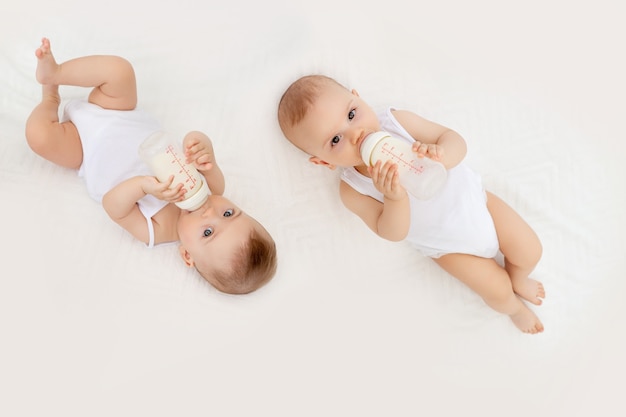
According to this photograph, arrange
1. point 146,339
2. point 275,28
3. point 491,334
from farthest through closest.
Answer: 1. point 275,28
2. point 491,334
3. point 146,339

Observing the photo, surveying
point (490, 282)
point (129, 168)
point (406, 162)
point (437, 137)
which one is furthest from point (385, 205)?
point (129, 168)

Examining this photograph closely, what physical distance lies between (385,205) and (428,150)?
0.16 m

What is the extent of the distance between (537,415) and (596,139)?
0.81 metres

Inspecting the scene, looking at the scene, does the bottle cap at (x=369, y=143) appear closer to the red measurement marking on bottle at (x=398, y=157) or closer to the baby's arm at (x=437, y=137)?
the red measurement marking on bottle at (x=398, y=157)

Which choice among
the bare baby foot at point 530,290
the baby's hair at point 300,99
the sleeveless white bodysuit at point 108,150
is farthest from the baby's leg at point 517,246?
the sleeveless white bodysuit at point 108,150

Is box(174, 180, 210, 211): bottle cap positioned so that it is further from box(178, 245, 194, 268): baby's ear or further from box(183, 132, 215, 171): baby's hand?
box(178, 245, 194, 268): baby's ear

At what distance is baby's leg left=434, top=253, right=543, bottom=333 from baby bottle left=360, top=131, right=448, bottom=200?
1.06ft

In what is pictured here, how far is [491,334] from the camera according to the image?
60.6 inches

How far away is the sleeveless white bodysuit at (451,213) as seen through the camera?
1.42 metres

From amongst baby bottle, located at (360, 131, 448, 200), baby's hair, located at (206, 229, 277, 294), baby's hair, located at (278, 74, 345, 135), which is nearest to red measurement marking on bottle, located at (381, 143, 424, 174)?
baby bottle, located at (360, 131, 448, 200)

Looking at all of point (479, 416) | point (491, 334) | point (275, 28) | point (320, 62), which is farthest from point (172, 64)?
point (479, 416)

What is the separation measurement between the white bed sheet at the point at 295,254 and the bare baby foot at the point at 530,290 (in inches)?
1.8

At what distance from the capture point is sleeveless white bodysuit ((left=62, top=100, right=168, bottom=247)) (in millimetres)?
1374

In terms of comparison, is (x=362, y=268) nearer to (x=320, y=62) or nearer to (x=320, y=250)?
(x=320, y=250)
